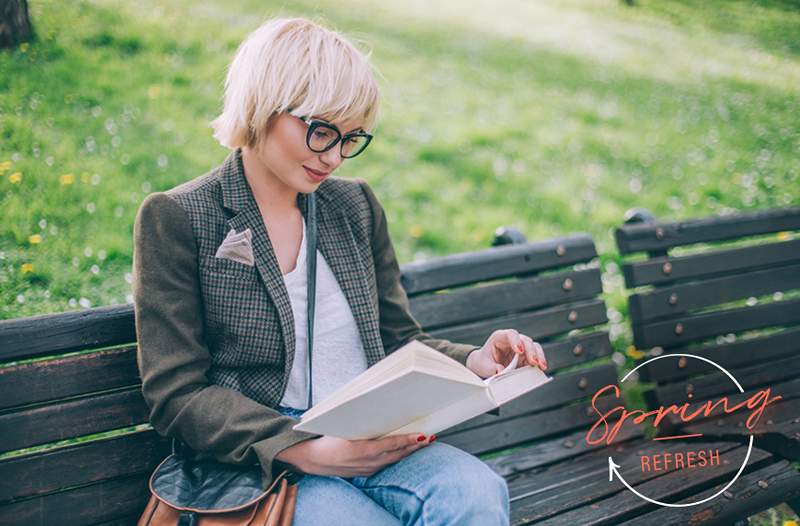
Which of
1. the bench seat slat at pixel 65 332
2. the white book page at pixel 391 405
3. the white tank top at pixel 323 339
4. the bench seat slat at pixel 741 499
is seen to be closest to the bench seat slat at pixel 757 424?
the bench seat slat at pixel 741 499

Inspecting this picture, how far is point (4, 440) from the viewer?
201 cm

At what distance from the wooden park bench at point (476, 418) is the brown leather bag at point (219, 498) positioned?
356 millimetres

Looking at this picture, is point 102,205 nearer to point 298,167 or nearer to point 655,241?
point 298,167

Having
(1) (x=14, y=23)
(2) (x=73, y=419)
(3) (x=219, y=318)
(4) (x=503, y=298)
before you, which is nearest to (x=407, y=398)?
(3) (x=219, y=318)

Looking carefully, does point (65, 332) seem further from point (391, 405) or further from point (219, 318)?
point (391, 405)

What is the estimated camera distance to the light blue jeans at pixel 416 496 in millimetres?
1815

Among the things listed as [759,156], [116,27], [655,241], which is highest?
[116,27]

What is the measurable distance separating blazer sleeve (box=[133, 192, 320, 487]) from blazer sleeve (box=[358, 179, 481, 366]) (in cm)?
62

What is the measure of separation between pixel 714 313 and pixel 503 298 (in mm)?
1107

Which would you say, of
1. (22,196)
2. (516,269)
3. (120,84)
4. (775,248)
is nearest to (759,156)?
(775,248)

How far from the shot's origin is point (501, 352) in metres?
2.21

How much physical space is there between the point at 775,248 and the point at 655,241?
74cm

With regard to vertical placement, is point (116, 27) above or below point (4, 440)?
above

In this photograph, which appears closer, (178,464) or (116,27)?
(178,464)
